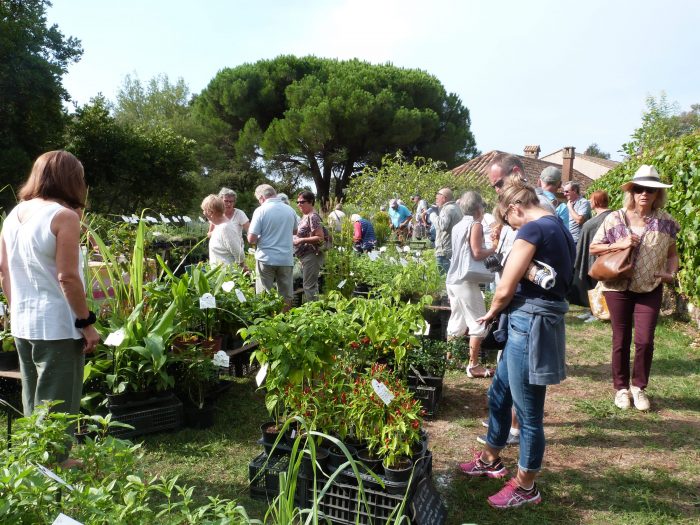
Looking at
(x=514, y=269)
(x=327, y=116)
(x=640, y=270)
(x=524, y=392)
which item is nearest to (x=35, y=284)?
(x=514, y=269)

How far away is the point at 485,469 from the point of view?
3.00 m

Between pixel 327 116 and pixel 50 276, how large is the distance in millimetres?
24456

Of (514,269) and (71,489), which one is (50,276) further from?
(514,269)

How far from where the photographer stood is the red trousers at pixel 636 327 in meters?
3.81

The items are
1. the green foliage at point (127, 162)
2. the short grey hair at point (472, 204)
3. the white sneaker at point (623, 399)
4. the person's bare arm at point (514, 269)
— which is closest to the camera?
the person's bare arm at point (514, 269)

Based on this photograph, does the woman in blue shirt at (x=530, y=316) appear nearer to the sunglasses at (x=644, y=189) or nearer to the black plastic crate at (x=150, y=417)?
the sunglasses at (x=644, y=189)

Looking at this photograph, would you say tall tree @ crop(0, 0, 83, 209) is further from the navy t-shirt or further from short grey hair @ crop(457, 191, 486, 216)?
the navy t-shirt

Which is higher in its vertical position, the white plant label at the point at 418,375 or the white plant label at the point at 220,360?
the white plant label at the point at 220,360

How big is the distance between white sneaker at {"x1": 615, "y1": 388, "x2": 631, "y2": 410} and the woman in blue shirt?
1665mm

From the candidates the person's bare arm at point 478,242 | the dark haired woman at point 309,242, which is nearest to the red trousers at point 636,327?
the person's bare arm at point 478,242

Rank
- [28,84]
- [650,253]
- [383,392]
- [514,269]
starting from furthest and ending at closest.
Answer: [28,84] → [650,253] → [514,269] → [383,392]

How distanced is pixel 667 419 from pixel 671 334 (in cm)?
266

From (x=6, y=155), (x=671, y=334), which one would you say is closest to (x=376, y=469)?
(x=671, y=334)

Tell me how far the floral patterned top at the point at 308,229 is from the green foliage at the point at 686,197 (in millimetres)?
3971
